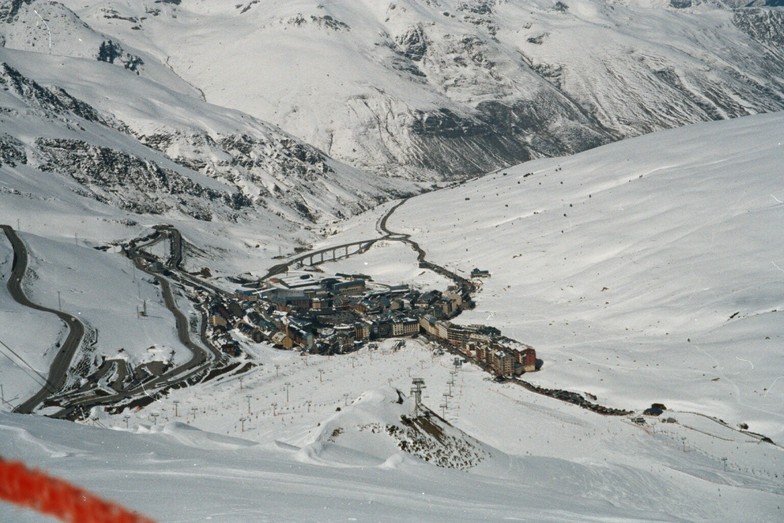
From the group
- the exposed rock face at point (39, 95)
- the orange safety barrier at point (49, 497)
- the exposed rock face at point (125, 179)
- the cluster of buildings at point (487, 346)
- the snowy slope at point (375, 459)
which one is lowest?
the snowy slope at point (375, 459)

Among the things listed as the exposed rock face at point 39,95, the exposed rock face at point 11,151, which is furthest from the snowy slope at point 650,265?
the exposed rock face at point 39,95

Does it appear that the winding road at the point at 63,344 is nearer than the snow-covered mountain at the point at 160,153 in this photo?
Yes

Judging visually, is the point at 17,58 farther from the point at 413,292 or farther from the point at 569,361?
the point at 569,361

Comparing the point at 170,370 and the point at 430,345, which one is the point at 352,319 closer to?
the point at 430,345

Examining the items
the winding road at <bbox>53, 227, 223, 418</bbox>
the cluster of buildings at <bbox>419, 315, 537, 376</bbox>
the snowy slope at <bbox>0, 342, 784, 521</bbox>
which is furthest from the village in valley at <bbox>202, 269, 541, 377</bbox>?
the snowy slope at <bbox>0, 342, 784, 521</bbox>

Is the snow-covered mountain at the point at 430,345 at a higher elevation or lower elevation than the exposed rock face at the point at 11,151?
lower

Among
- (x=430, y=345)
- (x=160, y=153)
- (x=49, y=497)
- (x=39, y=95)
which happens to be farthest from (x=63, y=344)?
(x=160, y=153)

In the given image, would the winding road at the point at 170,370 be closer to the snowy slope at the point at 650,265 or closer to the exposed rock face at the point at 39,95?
the snowy slope at the point at 650,265
